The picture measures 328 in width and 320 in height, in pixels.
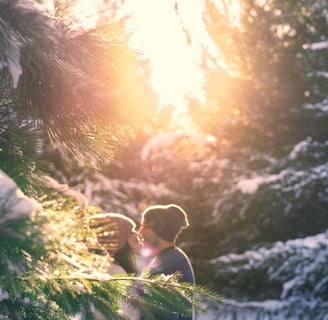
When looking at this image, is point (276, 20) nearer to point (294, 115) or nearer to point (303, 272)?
point (294, 115)

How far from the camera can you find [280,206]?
10758 millimetres

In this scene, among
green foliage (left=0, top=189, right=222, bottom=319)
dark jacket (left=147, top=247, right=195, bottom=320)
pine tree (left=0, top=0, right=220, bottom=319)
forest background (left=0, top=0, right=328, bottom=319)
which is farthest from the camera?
forest background (left=0, top=0, right=328, bottom=319)

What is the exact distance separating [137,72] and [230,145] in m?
10.4

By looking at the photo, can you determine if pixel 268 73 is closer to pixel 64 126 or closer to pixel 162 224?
pixel 162 224

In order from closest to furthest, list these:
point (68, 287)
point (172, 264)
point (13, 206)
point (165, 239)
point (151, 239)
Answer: point (13, 206) → point (68, 287) → point (172, 264) → point (165, 239) → point (151, 239)

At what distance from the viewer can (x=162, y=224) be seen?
3766 mm

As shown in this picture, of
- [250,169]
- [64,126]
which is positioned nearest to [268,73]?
[250,169]

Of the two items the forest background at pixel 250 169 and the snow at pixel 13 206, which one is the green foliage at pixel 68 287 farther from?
the forest background at pixel 250 169

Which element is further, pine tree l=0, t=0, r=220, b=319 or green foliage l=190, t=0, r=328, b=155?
green foliage l=190, t=0, r=328, b=155

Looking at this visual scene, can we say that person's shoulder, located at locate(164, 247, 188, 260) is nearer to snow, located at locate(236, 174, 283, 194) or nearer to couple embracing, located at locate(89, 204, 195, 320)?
couple embracing, located at locate(89, 204, 195, 320)

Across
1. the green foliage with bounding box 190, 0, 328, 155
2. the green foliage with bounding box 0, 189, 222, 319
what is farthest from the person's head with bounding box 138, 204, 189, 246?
the green foliage with bounding box 190, 0, 328, 155

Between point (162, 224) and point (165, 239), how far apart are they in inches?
4.1

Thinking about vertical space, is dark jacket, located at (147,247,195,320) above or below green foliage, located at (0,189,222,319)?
below

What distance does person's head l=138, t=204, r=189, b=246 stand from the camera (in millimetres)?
3756
